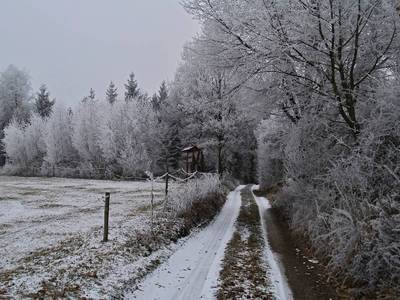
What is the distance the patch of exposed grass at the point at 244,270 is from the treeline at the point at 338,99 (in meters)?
1.55

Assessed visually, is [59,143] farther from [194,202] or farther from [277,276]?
[277,276]

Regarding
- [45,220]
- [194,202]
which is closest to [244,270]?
[194,202]

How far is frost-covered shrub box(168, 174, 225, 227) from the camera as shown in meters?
12.1

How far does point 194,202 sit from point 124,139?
26945 millimetres

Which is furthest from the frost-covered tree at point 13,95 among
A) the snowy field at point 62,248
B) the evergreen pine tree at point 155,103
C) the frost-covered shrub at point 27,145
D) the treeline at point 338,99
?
the treeline at point 338,99

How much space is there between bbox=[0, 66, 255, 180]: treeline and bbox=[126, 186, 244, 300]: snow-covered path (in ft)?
64.2

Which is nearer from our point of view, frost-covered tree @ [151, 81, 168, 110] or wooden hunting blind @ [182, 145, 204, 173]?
wooden hunting blind @ [182, 145, 204, 173]

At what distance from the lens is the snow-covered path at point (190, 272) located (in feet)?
20.4

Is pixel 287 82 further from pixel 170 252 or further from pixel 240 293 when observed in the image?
pixel 240 293

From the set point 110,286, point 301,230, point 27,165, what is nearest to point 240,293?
point 110,286

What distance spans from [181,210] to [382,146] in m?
6.64

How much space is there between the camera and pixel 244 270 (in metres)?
7.66

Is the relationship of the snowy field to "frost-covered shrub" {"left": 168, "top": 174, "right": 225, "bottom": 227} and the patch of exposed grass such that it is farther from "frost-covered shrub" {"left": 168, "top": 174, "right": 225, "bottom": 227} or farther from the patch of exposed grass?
the patch of exposed grass

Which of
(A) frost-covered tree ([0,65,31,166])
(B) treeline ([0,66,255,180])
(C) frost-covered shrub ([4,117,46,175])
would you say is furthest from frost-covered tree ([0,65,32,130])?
(C) frost-covered shrub ([4,117,46,175])
